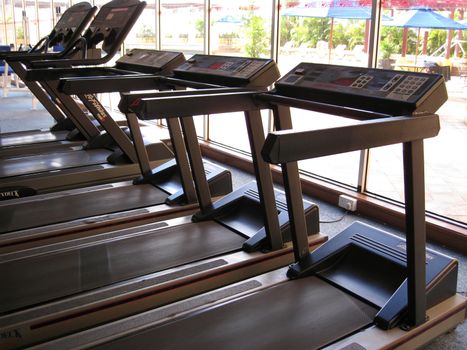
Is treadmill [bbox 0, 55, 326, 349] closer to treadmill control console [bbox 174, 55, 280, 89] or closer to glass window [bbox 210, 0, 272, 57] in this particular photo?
treadmill control console [bbox 174, 55, 280, 89]

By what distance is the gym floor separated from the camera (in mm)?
2244

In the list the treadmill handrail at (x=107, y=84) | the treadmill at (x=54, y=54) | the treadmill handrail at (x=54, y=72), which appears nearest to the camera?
the treadmill handrail at (x=107, y=84)

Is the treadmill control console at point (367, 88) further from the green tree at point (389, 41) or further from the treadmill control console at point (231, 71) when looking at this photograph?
the green tree at point (389, 41)

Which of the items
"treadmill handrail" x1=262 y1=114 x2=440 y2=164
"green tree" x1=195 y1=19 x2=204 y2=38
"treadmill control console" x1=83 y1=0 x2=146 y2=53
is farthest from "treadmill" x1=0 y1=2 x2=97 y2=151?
"treadmill handrail" x1=262 y1=114 x2=440 y2=164

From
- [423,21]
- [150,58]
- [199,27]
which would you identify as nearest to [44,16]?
[199,27]

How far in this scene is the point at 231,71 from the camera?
2832mm

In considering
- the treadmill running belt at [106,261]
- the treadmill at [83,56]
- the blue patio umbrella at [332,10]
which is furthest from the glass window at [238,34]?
the treadmill running belt at [106,261]

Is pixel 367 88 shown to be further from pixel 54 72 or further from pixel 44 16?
pixel 44 16

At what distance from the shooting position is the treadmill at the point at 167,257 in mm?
2202

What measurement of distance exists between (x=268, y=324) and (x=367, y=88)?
3.54ft

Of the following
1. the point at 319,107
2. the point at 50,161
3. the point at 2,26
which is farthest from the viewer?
the point at 2,26

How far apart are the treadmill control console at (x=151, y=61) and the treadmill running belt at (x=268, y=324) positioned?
200 cm

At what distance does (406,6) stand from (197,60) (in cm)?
152

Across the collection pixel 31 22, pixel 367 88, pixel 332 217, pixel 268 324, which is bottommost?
pixel 332 217
